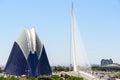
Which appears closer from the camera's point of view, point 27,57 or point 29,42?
point 27,57

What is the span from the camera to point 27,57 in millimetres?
58594

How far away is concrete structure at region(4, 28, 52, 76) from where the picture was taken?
58594 millimetres

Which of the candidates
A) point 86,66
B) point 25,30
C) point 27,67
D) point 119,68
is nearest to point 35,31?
point 25,30

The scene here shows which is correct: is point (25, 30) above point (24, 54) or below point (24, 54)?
above

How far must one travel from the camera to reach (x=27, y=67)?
60125mm

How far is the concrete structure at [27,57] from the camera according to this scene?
58594 mm

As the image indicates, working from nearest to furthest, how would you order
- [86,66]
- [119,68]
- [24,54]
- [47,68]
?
[86,66]
[24,54]
[47,68]
[119,68]

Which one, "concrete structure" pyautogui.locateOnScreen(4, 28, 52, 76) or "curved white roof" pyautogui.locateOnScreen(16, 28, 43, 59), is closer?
"curved white roof" pyautogui.locateOnScreen(16, 28, 43, 59)

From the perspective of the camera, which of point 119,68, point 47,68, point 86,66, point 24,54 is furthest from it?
point 119,68

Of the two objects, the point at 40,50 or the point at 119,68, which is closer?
the point at 40,50

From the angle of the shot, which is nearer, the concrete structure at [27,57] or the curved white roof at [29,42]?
the curved white roof at [29,42]

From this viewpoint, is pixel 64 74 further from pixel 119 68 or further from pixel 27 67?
pixel 119 68

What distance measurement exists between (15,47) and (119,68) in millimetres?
70821

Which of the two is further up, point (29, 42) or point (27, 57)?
point (29, 42)
